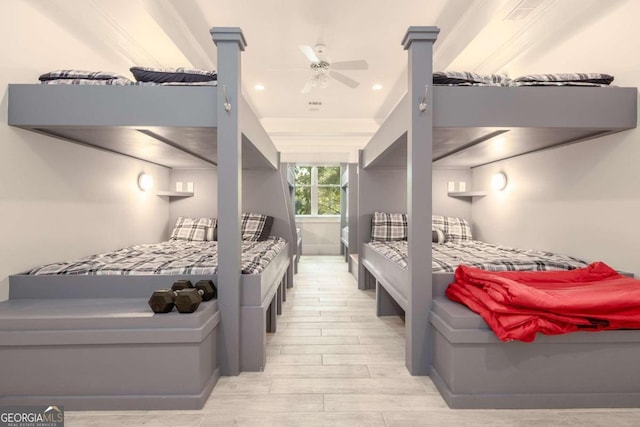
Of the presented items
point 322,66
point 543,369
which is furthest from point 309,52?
point 543,369

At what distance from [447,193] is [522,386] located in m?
2.80

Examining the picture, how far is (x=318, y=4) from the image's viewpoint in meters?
2.67

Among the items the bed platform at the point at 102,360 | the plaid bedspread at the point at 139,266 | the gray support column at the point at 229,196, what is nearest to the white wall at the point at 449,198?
the plaid bedspread at the point at 139,266

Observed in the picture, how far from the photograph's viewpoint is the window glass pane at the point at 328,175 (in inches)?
303

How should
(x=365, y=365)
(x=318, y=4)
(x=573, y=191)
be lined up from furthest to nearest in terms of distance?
(x=318, y=4)
(x=573, y=191)
(x=365, y=365)

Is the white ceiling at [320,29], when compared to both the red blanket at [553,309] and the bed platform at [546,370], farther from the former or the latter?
the bed platform at [546,370]

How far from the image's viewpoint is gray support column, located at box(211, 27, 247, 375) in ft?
5.92

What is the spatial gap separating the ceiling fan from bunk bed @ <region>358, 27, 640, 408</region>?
1113mm

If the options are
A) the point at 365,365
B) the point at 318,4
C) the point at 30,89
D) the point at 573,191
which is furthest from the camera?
the point at 318,4

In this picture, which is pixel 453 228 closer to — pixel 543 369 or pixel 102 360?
pixel 543 369

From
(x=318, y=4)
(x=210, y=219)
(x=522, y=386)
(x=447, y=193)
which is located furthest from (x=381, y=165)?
(x=522, y=386)

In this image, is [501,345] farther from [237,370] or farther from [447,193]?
[447,193]

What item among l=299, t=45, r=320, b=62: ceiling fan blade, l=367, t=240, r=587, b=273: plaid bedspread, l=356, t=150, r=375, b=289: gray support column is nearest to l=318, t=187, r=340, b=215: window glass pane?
l=356, t=150, r=375, b=289: gray support column

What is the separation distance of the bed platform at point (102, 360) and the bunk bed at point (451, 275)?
1.26 m
